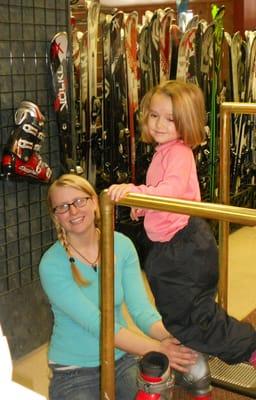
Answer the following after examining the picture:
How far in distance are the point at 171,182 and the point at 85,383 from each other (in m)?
0.73

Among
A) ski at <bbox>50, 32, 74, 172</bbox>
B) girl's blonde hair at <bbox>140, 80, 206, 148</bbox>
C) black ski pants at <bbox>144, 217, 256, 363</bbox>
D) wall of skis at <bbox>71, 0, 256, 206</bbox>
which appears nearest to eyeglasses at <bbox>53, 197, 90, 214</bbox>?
black ski pants at <bbox>144, 217, 256, 363</bbox>

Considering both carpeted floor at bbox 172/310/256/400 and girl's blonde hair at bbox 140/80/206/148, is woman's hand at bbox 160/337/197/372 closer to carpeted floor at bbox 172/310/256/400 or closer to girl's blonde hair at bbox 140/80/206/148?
carpeted floor at bbox 172/310/256/400

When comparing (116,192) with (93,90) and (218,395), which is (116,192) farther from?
(93,90)

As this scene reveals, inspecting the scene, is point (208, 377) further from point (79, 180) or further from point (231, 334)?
point (79, 180)

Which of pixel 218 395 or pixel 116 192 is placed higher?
pixel 116 192

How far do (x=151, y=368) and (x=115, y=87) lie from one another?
2478mm

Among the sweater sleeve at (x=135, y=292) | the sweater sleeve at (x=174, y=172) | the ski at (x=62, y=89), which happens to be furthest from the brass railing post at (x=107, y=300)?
the ski at (x=62, y=89)

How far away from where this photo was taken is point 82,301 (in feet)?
6.09

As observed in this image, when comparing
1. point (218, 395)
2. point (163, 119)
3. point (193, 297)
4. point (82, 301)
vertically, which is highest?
point (163, 119)

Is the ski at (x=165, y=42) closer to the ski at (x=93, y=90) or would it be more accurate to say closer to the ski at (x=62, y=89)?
the ski at (x=93, y=90)

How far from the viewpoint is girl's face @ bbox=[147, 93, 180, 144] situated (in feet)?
7.09

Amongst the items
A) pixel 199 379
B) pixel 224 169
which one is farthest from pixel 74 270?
pixel 224 169

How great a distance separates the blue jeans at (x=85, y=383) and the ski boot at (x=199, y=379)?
0.26m

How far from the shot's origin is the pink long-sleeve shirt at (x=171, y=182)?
6.91 feet
